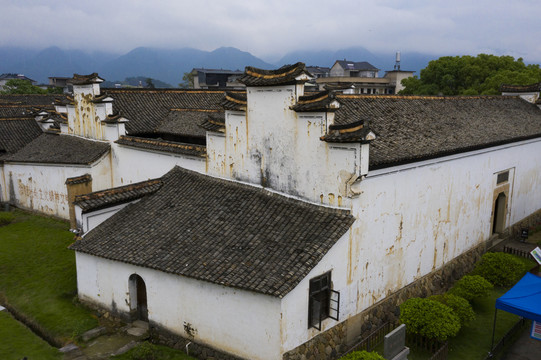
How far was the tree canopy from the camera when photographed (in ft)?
138

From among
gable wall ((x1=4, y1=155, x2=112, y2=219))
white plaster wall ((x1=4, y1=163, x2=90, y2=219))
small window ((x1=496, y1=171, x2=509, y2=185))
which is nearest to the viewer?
small window ((x1=496, y1=171, x2=509, y2=185))

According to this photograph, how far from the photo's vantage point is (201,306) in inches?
512

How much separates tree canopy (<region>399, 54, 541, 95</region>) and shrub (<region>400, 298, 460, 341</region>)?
3341cm

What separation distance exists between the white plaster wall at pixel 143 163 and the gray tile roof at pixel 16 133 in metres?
12.0

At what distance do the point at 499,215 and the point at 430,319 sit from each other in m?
12.5

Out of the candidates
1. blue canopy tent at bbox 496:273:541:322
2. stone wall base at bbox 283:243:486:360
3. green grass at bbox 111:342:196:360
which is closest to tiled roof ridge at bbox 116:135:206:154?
green grass at bbox 111:342:196:360

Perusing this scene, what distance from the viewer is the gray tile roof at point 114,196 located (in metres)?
15.9

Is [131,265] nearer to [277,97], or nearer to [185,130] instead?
[277,97]

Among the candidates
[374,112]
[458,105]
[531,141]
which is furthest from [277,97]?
[531,141]

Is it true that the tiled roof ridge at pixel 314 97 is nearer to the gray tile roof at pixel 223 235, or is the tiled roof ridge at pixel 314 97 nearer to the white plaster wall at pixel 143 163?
the gray tile roof at pixel 223 235

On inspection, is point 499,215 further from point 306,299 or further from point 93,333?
point 93,333

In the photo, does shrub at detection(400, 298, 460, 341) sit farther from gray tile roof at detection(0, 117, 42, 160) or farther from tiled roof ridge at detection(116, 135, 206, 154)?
gray tile roof at detection(0, 117, 42, 160)

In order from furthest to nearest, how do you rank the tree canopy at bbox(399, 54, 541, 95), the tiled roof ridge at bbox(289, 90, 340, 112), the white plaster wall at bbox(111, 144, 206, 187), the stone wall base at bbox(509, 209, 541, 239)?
the tree canopy at bbox(399, 54, 541, 95) < the stone wall base at bbox(509, 209, 541, 239) < the white plaster wall at bbox(111, 144, 206, 187) < the tiled roof ridge at bbox(289, 90, 340, 112)

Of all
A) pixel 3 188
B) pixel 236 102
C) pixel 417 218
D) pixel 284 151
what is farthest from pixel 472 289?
pixel 3 188
